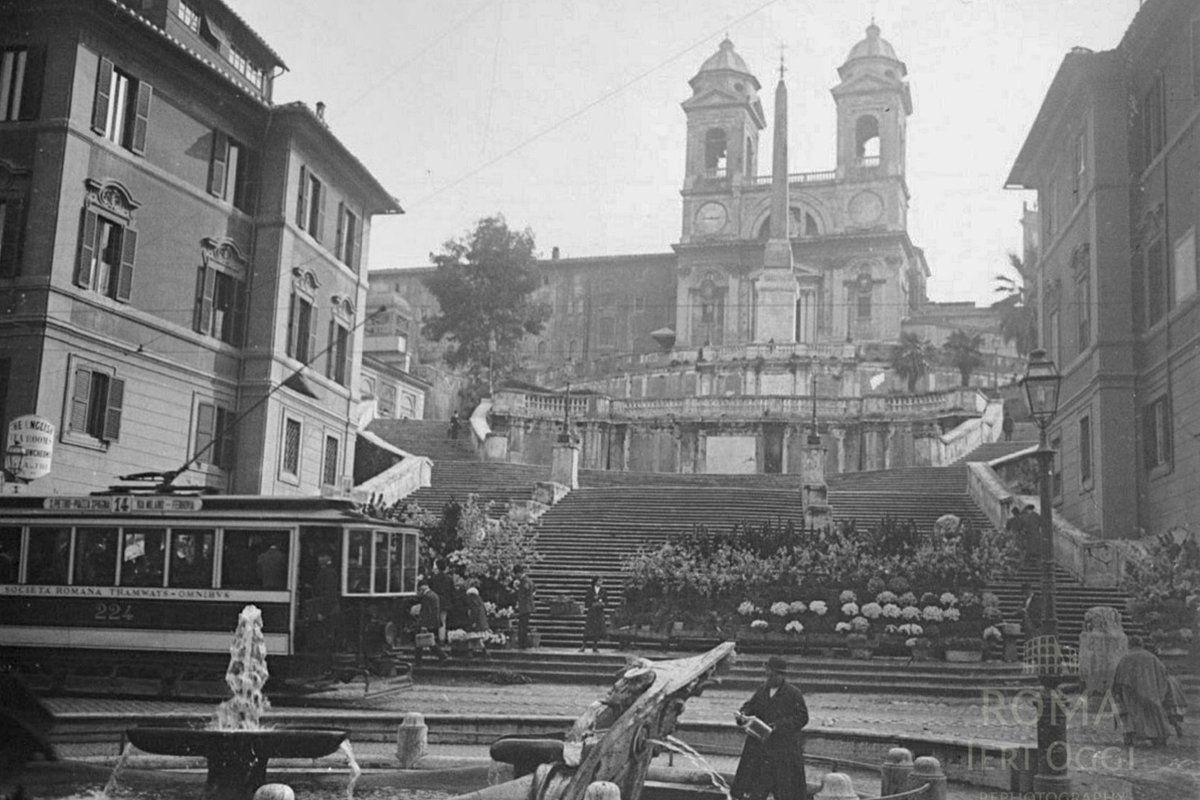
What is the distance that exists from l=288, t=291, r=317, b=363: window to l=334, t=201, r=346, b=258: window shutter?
43.4 inches

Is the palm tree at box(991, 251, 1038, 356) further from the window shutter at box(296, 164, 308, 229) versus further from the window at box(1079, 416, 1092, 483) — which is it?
the window shutter at box(296, 164, 308, 229)

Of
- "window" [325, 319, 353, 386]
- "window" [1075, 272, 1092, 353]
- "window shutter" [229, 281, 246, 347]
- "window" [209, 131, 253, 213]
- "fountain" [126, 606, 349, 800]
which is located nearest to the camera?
"fountain" [126, 606, 349, 800]

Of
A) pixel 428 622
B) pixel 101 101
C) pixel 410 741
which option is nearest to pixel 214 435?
pixel 101 101

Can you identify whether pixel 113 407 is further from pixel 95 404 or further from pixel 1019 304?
pixel 1019 304

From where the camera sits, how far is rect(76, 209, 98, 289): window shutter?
13.2m

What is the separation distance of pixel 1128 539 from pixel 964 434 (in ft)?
50.0

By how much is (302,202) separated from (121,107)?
10.5ft

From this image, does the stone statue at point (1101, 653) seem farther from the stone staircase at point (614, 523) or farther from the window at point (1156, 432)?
the stone staircase at point (614, 523)

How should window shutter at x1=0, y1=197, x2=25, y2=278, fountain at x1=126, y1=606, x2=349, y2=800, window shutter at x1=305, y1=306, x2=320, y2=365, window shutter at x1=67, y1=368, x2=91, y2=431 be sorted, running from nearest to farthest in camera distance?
fountain at x1=126, y1=606, x2=349, y2=800 < window shutter at x1=0, y1=197, x2=25, y2=278 < window shutter at x1=67, y1=368, x2=91, y2=431 < window shutter at x1=305, y1=306, x2=320, y2=365

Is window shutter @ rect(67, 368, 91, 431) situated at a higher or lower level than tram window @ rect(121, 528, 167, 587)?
higher

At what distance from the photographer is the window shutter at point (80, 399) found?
12731 mm

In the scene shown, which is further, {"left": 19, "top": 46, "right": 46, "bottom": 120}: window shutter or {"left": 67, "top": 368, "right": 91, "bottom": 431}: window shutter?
{"left": 19, "top": 46, "right": 46, "bottom": 120}: window shutter

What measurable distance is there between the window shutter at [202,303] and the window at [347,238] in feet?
8.65

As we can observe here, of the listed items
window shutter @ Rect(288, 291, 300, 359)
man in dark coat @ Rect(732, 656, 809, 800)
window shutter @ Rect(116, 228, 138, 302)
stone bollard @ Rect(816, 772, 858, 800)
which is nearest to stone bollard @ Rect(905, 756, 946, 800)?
stone bollard @ Rect(816, 772, 858, 800)
